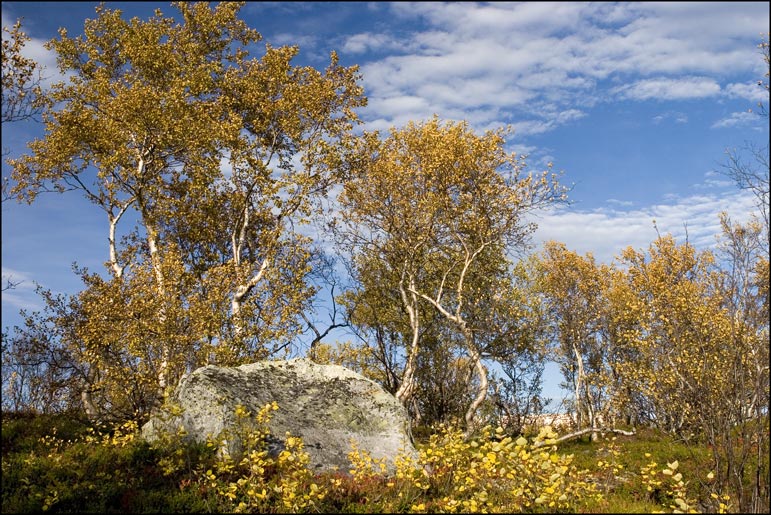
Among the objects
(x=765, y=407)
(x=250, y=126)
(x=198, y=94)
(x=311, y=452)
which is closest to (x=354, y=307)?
(x=250, y=126)

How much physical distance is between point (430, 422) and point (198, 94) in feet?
72.7

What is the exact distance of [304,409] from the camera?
1498cm

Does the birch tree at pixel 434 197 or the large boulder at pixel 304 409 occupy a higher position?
the birch tree at pixel 434 197

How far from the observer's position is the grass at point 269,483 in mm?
10141

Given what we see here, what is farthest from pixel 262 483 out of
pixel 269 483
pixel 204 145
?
pixel 204 145

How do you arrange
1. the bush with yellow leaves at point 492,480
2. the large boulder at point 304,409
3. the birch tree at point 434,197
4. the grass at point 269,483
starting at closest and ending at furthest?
the bush with yellow leaves at point 492,480 < the grass at point 269,483 < the large boulder at point 304,409 < the birch tree at point 434,197

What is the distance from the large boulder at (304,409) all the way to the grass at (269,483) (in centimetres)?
74

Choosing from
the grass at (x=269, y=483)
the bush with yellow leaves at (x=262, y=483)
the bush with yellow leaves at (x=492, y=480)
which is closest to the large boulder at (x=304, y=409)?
the grass at (x=269, y=483)

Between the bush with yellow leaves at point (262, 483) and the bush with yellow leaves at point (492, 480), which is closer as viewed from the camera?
the bush with yellow leaves at point (492, 480)

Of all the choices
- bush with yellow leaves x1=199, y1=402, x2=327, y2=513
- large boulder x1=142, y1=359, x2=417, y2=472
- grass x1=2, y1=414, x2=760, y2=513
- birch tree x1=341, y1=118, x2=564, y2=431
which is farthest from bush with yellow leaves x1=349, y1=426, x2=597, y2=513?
birch tree x1=341, y1=118, x2=564, y2=431

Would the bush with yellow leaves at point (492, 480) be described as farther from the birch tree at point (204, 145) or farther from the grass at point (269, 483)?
the birch tree at point (204, 145)

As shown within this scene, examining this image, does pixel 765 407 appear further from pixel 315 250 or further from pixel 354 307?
pixel 354 307

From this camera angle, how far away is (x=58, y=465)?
12125mm

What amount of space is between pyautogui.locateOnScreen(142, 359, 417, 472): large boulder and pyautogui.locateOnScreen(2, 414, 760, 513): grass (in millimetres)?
735
